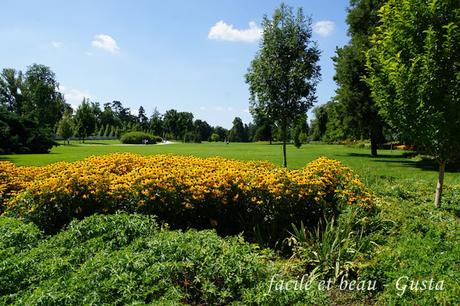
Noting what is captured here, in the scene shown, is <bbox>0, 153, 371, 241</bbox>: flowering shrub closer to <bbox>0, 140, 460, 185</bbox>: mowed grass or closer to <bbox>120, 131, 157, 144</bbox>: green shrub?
<bbox>0, 140, 460, 185</bbox>: mowed grass

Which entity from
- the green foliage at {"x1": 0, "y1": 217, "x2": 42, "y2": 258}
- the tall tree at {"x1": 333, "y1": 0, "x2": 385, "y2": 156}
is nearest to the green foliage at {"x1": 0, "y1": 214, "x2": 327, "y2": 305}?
the green foliage at {"x1": 0, "y1": 217, "x2": 42, "y2": 258}

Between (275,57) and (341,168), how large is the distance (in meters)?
10.0

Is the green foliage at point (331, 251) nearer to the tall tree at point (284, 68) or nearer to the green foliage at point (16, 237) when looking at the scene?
the green foliage at point (16, 237)

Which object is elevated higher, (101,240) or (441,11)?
(441,11)

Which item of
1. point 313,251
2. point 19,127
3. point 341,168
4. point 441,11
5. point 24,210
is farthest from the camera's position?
point 19,127

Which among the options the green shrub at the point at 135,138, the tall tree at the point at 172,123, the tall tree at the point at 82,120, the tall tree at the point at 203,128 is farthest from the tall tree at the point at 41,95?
the tall tree at the point at 203,128

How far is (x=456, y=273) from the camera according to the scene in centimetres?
356

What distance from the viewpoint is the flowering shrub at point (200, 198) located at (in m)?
5.88

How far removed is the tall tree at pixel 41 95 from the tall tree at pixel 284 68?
6011cm

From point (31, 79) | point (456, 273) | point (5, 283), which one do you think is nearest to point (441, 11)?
point (456, 273)

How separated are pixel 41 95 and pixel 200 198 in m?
72.8

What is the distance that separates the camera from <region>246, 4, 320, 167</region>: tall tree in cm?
1572

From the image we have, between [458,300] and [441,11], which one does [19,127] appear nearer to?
[441,11]

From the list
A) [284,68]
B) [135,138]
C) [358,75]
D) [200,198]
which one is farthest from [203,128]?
[200,198]
